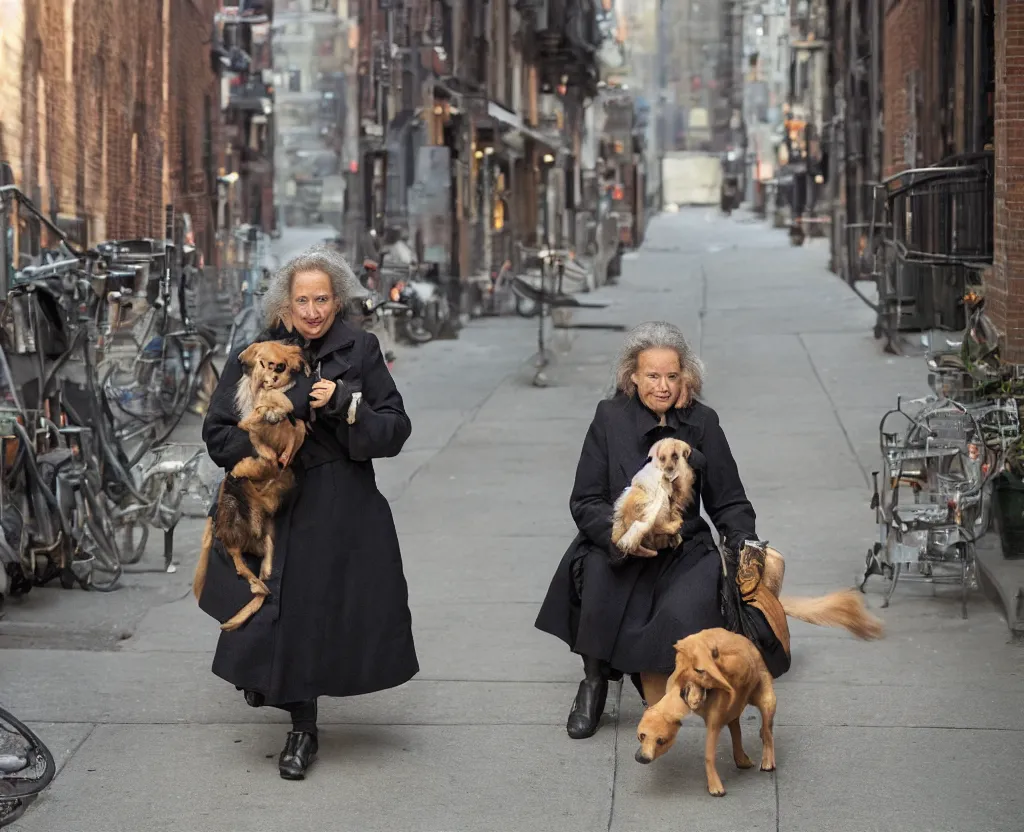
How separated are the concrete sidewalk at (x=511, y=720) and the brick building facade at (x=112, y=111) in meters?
3.47

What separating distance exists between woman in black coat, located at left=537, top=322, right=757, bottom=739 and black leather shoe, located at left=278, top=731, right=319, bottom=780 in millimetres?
1020

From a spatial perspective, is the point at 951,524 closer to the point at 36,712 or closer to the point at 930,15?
the point at 36,712

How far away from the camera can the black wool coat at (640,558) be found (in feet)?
19.7

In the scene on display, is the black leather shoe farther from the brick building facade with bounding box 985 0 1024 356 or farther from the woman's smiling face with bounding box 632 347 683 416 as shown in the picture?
the brick building facade with bounding box 985 0 1024 356

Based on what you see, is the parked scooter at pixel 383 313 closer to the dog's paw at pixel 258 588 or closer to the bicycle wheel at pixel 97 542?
the bicycle wheel at pixel 97 542

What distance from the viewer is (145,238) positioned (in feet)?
47.8

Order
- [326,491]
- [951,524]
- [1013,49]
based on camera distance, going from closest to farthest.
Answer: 1. [326,491]
2. [951,524]
3. [1013,49]

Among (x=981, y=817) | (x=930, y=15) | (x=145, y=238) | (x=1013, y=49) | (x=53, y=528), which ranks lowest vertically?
(x=981, y=817)

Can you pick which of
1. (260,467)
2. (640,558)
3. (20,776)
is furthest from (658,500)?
(20,776)

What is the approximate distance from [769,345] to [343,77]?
6.26m

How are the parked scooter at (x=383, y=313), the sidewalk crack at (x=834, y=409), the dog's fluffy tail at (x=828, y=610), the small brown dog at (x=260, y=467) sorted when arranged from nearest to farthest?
the small brown dog at (x=260, y=467) < the dog's fluffy tail at (x=828, y=610) < the sidewalk crack at (x=834, y=409) < the parked scooter at (x=383, y=313)

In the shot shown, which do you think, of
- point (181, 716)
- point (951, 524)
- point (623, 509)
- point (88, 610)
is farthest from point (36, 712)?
point (951, 524)

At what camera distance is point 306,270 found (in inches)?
232

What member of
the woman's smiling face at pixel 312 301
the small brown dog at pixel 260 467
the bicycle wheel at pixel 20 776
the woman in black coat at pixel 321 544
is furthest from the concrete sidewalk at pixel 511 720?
the woman's smiling face at pixel 312 301
